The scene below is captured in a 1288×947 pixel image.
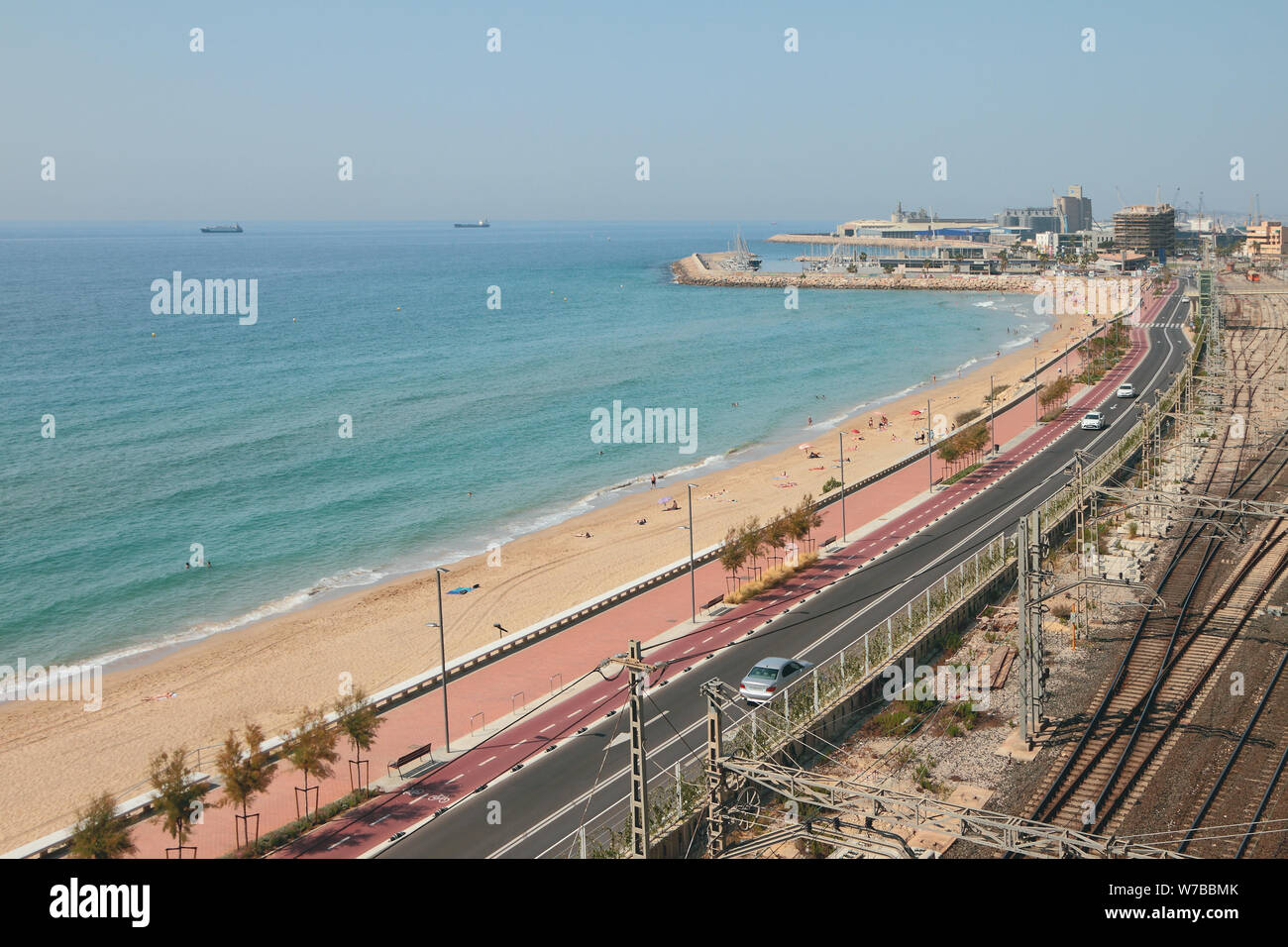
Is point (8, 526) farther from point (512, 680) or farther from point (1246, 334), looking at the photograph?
point (1246, 334)

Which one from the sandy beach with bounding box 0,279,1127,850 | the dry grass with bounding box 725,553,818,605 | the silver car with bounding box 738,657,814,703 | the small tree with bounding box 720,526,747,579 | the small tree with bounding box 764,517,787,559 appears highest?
the small tree with bounding box 764,517,787,559

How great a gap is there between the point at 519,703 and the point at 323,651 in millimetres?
12429

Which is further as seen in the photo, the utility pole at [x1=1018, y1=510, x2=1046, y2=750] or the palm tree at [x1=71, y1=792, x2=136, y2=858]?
the utility pole at [x1=1018, y1=510, x2=1046, y2=750]

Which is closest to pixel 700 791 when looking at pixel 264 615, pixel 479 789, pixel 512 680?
pixel 479 789

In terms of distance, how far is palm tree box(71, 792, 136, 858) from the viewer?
908 inches

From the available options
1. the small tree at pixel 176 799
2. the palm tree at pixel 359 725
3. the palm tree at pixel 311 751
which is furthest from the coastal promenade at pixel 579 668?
the small tree at pixel 176 799

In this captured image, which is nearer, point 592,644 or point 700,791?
point 700,791

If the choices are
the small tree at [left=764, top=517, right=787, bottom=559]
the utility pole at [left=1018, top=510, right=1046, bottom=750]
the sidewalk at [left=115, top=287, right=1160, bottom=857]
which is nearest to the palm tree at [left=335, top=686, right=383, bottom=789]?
the sidewalk at [left=115, top=287, right=1160, bottom=857]

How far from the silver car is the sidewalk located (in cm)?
290

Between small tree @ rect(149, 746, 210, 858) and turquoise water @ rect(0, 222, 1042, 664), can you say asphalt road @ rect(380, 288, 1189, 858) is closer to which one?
small tree @ rect(149, 746, 210, 858)

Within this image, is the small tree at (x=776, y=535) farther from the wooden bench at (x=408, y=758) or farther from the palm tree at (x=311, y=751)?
the palm tree at (x=311, y=751)

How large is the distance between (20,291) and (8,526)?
14640 centimetres

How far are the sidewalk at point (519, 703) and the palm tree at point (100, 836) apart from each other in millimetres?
1241
